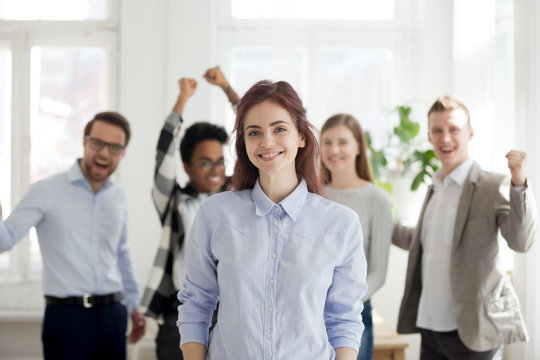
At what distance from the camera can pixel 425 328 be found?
2.32 m

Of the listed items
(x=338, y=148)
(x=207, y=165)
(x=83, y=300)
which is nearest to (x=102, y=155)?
(x=207, y=165)

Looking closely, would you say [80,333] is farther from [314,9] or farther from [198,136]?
[314,9]

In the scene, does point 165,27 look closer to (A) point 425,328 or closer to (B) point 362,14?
(B) point 362,14

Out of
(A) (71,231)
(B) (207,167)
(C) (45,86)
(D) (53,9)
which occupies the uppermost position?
(D) (53,9)

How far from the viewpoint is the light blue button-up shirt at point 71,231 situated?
2.35 metres

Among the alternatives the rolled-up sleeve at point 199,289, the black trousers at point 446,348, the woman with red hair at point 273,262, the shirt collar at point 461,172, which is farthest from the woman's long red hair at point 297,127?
the black trousers at point 446,348

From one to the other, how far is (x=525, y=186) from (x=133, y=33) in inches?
119

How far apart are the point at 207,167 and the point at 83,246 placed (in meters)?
0.66

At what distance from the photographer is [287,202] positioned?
143 cm

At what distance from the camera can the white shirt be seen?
225cm

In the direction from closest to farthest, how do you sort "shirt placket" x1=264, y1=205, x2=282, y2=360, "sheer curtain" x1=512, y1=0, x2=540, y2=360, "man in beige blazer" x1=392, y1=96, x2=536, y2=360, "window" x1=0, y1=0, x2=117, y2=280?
"shirt placket" x1=264, y1=205, x2=282, y2=360
"man in beige blazer" x1=392, y1=96, x2=536, y2=360
"sheer curtain" x1=512, y1=0, x2=540, y2=360
"window" x1=0, y1=0, x2=117, y2=280

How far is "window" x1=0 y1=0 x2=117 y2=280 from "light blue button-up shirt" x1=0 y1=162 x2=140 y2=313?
184 cm

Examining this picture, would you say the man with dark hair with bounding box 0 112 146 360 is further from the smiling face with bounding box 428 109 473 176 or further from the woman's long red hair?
the smiling face with bounding box 428 109 473 176

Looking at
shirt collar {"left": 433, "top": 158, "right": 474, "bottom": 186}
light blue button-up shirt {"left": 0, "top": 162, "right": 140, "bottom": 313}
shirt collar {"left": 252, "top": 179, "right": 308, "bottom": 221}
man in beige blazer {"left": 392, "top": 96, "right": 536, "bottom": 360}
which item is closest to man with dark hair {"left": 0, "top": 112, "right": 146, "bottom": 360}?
light blue button-up shirt {"left": 0, "top": 162, "right": 140, "bottom": 313}
